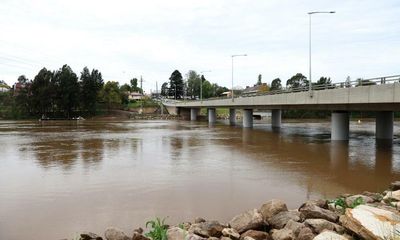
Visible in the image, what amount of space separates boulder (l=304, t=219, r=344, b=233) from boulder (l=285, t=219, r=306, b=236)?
22 centimetres

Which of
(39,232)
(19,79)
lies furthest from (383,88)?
(19,79)

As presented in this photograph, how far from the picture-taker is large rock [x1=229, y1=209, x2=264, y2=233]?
10062mm

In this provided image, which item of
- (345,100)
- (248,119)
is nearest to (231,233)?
(345,100)

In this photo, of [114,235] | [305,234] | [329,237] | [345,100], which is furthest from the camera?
[345,100]

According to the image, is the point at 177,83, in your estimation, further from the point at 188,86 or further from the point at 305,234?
the point at 305,234

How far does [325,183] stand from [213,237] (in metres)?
10.4

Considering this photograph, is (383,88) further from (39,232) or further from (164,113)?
(164,113)

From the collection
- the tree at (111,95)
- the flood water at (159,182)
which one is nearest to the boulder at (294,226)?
the flood water at (159,182)

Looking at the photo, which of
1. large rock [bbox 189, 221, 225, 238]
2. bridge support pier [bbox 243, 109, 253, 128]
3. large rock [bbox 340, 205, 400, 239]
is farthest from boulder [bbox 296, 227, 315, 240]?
bridge support pier [bbox 243, 109, 253, 128]

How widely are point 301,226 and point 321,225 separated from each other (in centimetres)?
50

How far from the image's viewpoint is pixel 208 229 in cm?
997

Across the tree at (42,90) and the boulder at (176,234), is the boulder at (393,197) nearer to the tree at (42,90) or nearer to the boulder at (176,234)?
the boulder at (176,234)

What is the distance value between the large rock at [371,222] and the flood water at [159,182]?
449 cm

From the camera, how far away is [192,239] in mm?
8961
